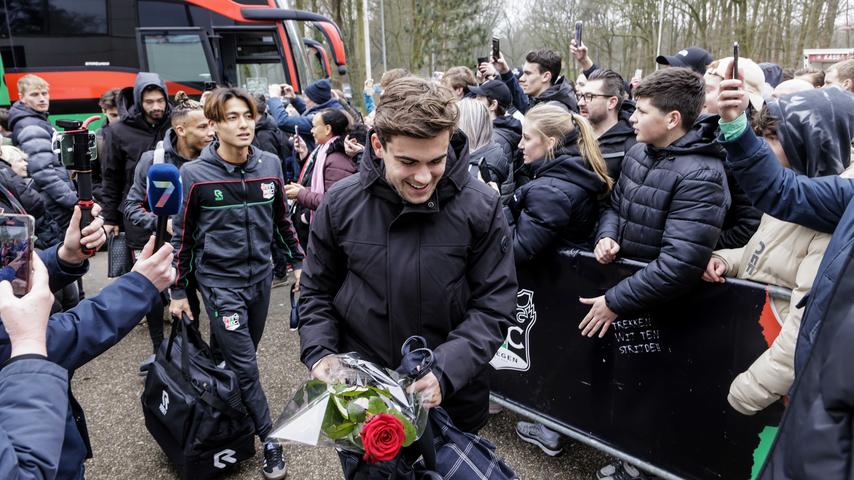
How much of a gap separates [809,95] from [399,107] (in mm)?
1722

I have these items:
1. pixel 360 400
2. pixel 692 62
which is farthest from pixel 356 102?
pixel 360 400

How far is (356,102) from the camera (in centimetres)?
2272

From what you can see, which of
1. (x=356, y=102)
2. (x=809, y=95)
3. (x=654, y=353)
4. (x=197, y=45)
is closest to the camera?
(x=809, y=95)

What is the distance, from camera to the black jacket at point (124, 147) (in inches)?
188

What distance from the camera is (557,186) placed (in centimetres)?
314

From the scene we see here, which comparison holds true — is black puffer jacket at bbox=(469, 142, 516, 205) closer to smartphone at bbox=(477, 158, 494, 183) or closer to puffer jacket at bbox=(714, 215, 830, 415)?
smartphone at bbox=(477, 158, 494, 183)

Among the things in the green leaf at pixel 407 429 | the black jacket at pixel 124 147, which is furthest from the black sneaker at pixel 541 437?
the black jacket at pixel 124 147

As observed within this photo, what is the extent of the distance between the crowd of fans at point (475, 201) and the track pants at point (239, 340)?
0.01 m

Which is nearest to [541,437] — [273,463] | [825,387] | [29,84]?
[273,463]

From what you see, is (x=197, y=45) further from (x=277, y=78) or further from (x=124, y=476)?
(x=124, y=476)

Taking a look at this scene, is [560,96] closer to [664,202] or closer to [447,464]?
[664,202]

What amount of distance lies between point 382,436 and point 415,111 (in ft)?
3.13

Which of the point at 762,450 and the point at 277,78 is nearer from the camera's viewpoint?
the point at 762,450

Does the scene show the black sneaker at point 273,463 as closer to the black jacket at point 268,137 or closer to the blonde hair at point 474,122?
the blonde hair at point 474,122
